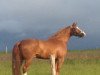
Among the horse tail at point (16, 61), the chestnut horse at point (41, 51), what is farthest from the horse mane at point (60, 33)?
the horse tail at point (16, 61)

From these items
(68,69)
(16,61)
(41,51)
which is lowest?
(68,69)

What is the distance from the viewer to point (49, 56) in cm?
1201

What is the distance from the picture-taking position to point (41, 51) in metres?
11.9

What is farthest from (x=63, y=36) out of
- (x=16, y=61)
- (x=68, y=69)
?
(x=68, y=69)

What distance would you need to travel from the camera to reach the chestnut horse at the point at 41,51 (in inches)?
452

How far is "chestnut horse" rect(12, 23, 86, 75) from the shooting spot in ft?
37.7

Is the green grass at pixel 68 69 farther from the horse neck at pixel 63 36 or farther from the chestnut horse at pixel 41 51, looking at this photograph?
the chestnut horse at pixel 41 51

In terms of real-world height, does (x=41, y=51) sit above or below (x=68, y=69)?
above

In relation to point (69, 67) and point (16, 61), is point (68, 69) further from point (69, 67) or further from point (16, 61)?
point (16, 61)

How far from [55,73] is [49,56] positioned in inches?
23.4

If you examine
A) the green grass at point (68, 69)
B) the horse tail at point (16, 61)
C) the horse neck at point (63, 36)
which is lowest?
the green grass at point (68, 69)

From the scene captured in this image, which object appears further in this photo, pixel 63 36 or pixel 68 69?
pixel 68 69

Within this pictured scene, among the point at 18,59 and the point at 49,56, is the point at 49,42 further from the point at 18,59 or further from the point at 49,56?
the point at 18,59

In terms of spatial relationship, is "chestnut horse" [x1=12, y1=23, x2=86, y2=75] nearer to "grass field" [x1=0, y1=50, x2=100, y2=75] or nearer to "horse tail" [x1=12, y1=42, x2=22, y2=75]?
"horse tail" [x1=12, y1=42, x2=22, y2=75]
